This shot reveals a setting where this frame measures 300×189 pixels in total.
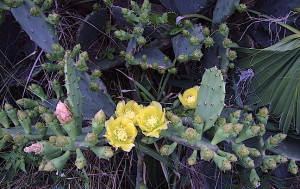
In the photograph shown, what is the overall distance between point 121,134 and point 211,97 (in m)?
0.33

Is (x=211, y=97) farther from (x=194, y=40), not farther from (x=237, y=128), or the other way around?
(x=194, y=40)

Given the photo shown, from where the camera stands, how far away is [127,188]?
171cm

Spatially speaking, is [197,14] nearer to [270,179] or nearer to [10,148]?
[270,179]

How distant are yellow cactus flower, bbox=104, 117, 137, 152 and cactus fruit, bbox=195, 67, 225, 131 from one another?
247 millimetres

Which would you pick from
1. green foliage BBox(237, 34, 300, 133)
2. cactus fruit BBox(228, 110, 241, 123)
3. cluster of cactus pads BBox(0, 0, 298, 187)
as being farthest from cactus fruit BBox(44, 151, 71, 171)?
green foliage BBox(237, 34, 300, 133)

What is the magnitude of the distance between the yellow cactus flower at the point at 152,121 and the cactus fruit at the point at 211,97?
0.44ft

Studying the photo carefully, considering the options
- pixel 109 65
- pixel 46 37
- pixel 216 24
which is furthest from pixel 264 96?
pixel 46 37

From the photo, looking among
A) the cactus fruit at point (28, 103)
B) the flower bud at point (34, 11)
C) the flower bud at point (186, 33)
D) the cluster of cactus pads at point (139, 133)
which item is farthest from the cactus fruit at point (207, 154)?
the flower bud at point (34, 11)

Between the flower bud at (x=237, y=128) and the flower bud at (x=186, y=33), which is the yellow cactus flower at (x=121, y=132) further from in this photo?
the flower bud at (x=186, y=33)

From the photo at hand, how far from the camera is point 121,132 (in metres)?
1.21

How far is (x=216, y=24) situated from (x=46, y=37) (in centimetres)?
72

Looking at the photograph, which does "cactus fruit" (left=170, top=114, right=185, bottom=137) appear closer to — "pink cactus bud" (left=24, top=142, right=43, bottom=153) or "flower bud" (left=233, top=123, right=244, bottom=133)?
"flower bud" (left=233, top=123, right=244, bottom=133)

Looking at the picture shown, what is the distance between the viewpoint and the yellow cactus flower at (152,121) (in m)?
1.23

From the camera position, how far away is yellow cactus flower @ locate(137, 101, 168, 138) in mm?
1228
